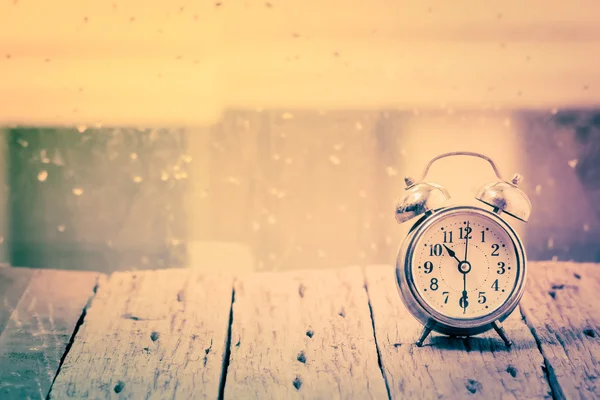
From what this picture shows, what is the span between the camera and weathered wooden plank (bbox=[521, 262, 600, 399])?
1369 millimetres

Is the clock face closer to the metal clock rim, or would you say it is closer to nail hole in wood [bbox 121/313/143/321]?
the metal clock rim

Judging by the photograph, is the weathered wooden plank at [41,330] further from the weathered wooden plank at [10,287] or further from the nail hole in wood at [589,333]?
the nail hole in wood at [589,333]

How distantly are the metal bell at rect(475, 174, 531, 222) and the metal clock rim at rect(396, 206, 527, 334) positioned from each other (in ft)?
0.11

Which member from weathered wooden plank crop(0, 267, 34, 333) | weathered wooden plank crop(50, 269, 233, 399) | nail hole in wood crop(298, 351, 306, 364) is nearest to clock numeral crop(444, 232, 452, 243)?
nail hole in wood crop(298, 351, 306, 364)

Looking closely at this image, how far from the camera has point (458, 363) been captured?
4.59 ft

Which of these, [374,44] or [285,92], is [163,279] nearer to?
[285,92]

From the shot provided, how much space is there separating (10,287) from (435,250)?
98 centimetres

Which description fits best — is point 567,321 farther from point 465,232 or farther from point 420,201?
point 420,201

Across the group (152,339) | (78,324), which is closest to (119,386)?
(152,339)

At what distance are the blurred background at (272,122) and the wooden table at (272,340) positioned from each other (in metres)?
0.12

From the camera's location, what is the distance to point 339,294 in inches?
65.9

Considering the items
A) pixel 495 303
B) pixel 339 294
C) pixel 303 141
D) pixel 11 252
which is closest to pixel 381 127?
pixel 303 141

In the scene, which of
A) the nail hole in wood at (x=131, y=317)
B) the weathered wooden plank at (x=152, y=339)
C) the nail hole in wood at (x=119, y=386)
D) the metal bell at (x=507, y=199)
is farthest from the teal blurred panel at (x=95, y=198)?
the metal bell at (x=507, y=199)

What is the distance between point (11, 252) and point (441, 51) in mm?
1161
